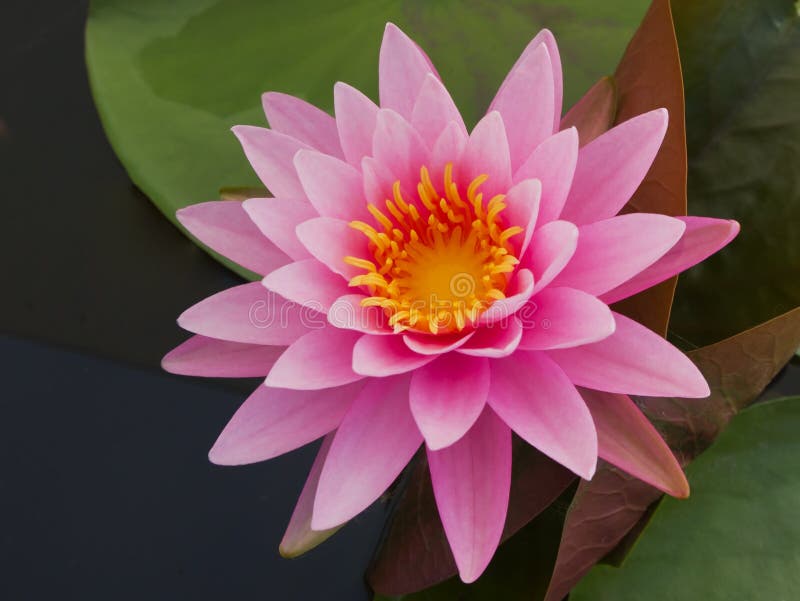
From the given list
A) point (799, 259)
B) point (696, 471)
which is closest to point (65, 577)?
point (696, 471)

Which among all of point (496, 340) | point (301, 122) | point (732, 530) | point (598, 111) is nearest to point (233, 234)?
point (301, 122)

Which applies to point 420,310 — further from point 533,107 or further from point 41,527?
point 41,527

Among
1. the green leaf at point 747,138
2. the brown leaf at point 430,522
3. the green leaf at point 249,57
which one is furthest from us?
the green leaf at point 249,57

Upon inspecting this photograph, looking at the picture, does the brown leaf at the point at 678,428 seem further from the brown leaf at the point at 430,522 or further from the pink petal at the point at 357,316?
the pink petal at the point at 357,316

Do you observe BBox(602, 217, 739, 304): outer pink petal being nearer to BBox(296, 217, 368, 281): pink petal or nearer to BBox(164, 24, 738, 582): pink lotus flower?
BBox(164, 24, 738, 582): pink lotus flower

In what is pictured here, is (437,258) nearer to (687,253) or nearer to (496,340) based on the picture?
(496,340)

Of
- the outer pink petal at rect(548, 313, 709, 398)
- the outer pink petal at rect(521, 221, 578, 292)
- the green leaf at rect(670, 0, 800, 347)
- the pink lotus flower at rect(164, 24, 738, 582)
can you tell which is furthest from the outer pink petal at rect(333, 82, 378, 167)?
the green leaf at rect(670, 0, 800, 347)

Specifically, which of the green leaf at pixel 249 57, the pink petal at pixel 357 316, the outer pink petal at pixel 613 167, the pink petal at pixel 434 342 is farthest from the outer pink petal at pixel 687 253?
the green leaf at pixel 249 57
